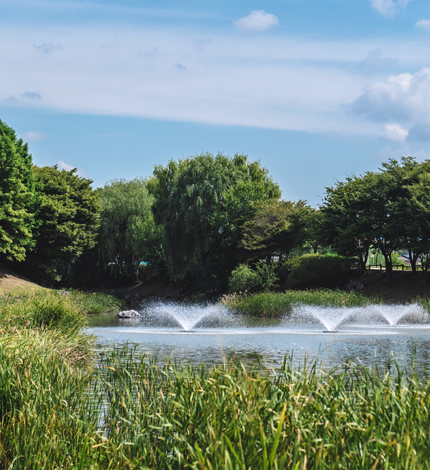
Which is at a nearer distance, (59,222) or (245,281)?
(245,281)

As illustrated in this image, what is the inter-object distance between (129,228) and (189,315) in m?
19.3

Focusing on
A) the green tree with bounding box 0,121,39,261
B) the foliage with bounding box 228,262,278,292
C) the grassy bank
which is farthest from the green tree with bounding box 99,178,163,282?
the grassy bank

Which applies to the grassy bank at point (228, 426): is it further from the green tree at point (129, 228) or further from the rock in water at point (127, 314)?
the green tree at point (129, 228)

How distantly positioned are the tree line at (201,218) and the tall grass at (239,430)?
88.5 feet

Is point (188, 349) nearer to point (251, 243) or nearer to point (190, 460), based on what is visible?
point (190, 460)

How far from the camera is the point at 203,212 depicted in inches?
1662

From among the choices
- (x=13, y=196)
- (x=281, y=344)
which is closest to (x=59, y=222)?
(x=13, y=196)

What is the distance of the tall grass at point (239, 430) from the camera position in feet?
13.7

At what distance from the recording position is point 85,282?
5581cm

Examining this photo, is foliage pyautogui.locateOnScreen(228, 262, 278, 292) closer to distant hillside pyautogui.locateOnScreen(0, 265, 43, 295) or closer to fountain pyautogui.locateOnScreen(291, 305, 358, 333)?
fountain pyautogui.locateOnScreen(291, 305, 358, 333)

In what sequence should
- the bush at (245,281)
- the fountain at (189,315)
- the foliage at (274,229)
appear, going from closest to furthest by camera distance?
the fountain at (189,315), the bush at (245,281), the foliage at (274,229)

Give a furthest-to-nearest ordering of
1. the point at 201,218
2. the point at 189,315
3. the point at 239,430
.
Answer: the point at 201,218
the point at 189,315
the point at 239,430

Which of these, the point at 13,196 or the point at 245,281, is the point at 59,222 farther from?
the point at 245,281

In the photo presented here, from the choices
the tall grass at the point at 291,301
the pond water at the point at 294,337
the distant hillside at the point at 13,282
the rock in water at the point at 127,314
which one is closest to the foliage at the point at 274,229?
the pond water at the point at 294,337
